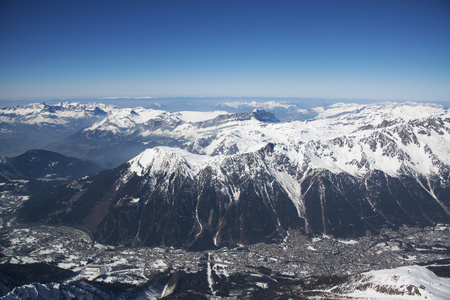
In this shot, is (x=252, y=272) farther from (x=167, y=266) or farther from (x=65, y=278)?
(x=65, y=278)

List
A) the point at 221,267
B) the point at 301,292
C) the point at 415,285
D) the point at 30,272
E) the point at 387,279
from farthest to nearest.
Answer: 1. the point at 221,267
2. the point at 30,272
3. the point at 301,292
4. the point at 387,279
5. the point at 415,285

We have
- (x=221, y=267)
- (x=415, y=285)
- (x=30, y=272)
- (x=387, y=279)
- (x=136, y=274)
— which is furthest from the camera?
(x=221, y=267)

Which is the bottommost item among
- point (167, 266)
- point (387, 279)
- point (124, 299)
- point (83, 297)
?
point (167, 266)

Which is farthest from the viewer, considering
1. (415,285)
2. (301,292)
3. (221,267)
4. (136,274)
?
(221,267)

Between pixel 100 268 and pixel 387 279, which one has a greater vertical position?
pixel 387 279

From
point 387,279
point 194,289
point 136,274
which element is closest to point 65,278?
point 136,274

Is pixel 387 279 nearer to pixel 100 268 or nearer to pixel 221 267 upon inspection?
pixel 221 267

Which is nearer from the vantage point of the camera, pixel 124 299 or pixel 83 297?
pixel 83 297

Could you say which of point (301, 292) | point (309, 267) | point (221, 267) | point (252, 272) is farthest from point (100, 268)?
point (309, 267)

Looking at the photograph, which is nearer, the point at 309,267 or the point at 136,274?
the point at 136,274
